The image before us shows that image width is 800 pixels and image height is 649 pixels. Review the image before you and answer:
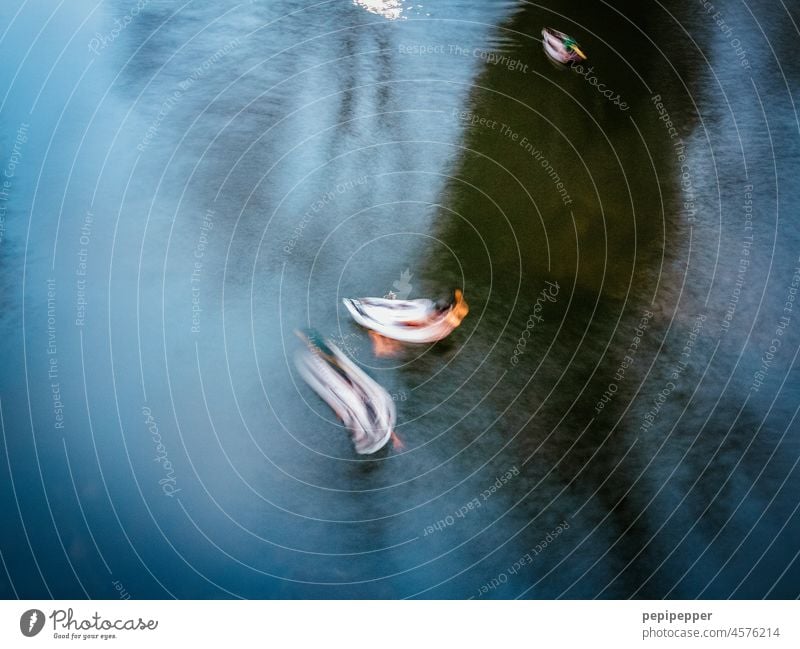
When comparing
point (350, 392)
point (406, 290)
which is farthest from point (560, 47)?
point (350, 392)

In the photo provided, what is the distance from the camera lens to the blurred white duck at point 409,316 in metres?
1.52

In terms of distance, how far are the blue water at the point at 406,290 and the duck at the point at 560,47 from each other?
0.02 meters

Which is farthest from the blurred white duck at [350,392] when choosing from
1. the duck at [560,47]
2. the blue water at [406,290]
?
the duck at [560,47]

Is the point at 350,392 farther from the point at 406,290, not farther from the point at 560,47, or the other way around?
the point at 560,47

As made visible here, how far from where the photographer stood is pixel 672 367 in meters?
1.60

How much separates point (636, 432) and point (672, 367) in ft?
0.46

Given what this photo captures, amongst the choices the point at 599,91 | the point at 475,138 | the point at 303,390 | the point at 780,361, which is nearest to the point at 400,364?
the point at 303,390

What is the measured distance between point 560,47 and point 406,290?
53 cm

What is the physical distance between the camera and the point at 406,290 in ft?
4.99

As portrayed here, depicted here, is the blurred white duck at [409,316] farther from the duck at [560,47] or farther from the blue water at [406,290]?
the duck at [560,47]

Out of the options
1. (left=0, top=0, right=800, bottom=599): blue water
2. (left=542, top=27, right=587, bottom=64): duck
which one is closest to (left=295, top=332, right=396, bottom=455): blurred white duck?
(left=0, top=0, right=800, bottom=599): blue water

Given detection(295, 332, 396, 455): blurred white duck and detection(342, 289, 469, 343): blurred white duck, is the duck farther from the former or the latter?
detection(295, 332, 396, 455): blurred white duck
